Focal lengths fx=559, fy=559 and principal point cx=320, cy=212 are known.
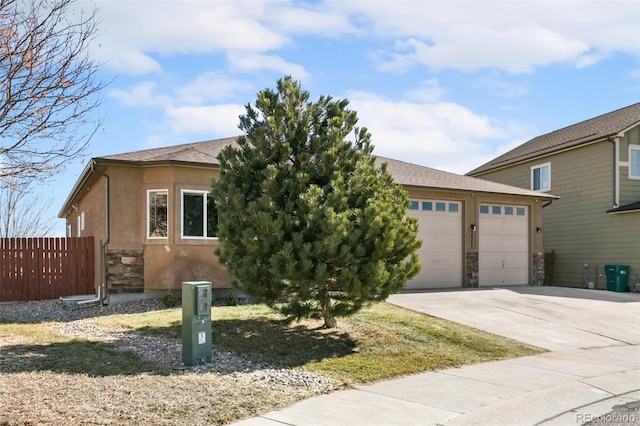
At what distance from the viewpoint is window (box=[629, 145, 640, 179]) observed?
2116 cm

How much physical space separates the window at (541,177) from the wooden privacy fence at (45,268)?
18275 mm

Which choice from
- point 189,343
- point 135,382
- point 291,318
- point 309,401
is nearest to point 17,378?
point 135,382

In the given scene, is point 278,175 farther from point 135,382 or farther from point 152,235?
point 152,235

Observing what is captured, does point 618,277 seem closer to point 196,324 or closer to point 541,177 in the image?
point 541,177

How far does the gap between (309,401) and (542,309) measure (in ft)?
31.7

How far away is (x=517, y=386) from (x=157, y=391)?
4.59 m

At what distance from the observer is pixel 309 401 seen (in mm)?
6375

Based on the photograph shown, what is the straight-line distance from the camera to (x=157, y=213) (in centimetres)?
1448

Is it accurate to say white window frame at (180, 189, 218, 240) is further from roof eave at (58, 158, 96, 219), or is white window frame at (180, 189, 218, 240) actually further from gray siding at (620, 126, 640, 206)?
gray siding at (620, 126, 640, 206)

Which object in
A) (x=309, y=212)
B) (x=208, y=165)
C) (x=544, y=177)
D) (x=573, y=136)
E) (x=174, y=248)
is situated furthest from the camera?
(x=544, y=177)

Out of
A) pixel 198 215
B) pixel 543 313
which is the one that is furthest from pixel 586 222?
pixel 198 215

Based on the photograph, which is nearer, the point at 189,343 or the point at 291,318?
the point at 189,343

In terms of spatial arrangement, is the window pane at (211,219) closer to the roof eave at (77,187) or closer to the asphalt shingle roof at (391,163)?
the asphalt shingle roof at (391,163)

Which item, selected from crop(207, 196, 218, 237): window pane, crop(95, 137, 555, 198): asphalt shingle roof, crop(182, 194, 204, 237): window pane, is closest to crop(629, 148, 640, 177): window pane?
crop(95, 137, 555, 198): asphalt shingle roof
